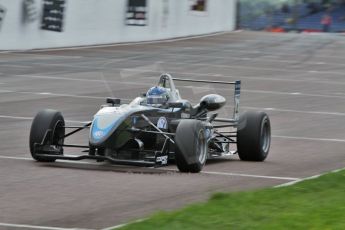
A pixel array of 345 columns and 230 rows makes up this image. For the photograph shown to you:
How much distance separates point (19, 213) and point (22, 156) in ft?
14.1

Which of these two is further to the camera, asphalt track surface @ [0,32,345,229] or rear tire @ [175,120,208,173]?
rear tire @ [175,120,208,173]

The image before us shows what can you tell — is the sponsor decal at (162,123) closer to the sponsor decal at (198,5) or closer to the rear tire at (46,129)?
the rear tire at (46,129)

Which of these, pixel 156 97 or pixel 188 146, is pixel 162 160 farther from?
pixel 156 97

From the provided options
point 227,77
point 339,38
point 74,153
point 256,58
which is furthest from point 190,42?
point 74,153

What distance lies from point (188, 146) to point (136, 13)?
35.8 meters

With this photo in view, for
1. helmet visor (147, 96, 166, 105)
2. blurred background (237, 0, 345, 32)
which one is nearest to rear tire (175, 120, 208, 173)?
helmet visor (147, 96, 166, 105)

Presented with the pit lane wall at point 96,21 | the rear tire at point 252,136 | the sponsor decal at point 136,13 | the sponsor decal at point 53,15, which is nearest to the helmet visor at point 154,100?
the rear tire at point 252,136

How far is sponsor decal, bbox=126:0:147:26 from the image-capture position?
151 ft

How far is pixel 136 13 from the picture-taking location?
153 feet

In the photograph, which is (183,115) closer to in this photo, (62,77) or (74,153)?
(74,153)

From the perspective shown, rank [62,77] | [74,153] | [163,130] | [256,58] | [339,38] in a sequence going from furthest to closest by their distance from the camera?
[339,38], [256,58], [62,77], [74,153], [163,130]

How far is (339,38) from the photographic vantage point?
6000cm

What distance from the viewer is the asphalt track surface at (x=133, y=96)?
30.3 feet

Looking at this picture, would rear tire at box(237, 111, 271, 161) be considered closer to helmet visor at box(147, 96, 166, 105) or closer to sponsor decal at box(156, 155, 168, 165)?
helmet visor at box(147, 96, 166, 105)
